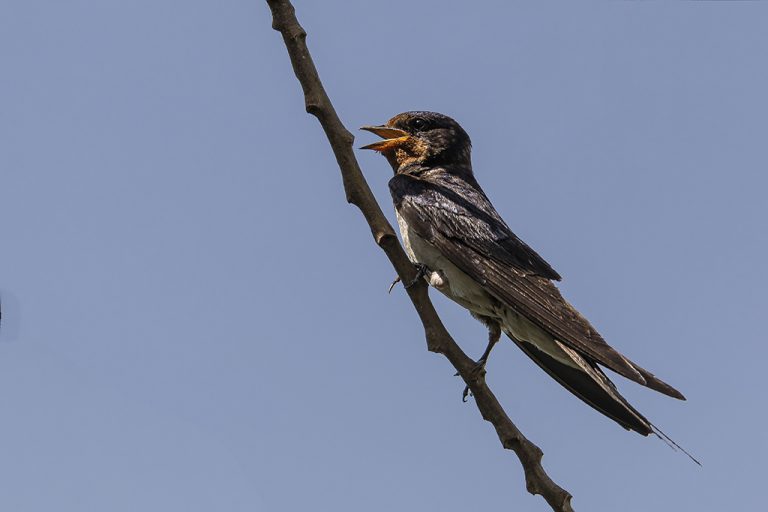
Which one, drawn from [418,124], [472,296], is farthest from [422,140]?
[472,296]

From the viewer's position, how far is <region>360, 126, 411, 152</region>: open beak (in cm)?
822

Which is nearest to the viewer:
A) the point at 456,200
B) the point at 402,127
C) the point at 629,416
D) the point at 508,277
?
the point at 629,416

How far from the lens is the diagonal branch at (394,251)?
4.61m

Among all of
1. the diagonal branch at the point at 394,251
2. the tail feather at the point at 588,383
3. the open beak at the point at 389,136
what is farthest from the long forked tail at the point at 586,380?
the open beak at the point at 389,136

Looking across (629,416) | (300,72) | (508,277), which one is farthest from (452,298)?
(300,72)

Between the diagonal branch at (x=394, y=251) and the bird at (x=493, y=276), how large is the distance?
3.69ft

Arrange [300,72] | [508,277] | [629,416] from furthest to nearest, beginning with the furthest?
[508,277] → [629,416] → [300,72]

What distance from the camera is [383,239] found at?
4.90 m

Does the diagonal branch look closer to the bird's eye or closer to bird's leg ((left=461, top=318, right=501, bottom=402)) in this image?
bird's leg ((left=461, top=318, right=501, bottom=402))

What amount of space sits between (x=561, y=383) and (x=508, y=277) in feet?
2.50

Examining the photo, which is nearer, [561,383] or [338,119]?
[338,119]

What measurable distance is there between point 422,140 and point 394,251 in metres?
3.62

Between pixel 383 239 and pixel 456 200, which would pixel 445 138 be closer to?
pixel 456 200

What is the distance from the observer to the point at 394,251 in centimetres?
500
